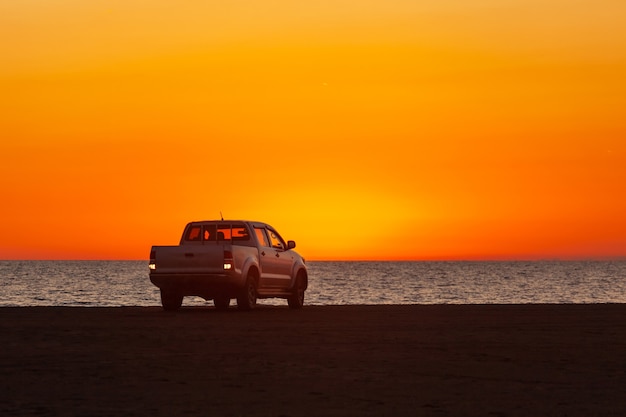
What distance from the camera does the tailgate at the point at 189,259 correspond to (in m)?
28.9

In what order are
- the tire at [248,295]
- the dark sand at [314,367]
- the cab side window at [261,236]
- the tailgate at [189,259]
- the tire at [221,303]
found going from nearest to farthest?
the dark sand at [314,367]
the tailgate at [189,259]
the tire at [248,295]
the cab side window at [261,236]
the tire at [221,303]

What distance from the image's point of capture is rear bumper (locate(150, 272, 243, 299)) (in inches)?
1140

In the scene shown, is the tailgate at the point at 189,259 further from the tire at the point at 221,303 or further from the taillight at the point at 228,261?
the tire at the point at 221,303

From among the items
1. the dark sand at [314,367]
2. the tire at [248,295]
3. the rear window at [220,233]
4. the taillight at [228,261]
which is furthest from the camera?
the rear window at [220,233]

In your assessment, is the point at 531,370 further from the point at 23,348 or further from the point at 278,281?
the point at 278,281

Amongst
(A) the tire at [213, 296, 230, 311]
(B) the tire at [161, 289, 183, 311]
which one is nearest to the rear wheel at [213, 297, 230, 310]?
(A) the tire at [213, 296, 230, 311]

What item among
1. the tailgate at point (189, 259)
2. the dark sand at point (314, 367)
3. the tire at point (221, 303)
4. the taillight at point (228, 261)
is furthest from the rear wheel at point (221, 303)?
the dark sand at point (314, 367)

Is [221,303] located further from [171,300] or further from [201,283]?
[201,283]

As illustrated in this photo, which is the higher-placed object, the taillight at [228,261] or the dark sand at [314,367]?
the taillight at [228,261]

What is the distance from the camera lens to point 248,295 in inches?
1168

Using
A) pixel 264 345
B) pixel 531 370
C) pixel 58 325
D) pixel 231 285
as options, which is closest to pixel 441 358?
pixel 531 370

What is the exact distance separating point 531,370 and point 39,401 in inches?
236

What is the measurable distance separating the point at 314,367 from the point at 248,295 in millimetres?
15468

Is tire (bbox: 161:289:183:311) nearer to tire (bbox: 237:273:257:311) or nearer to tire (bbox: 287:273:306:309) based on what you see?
tire (bbox: 237:273:257:311)
